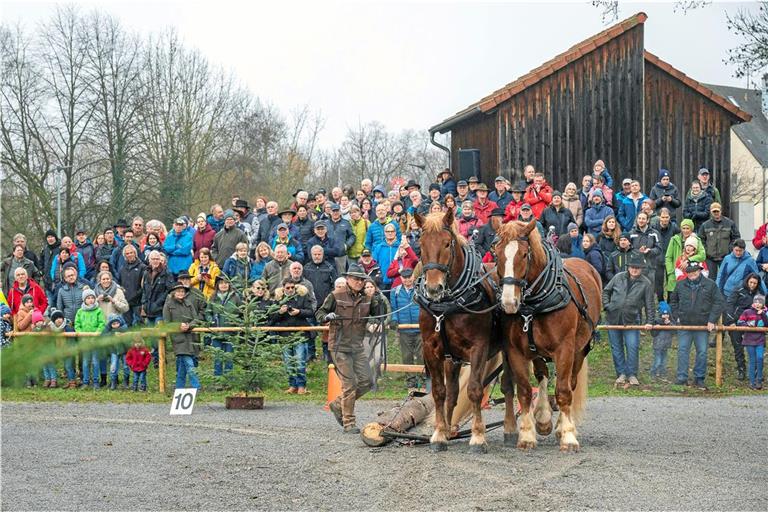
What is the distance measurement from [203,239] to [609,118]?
11.1 metres

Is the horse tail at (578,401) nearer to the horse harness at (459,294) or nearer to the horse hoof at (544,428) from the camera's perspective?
the horse hoof at (544,428)

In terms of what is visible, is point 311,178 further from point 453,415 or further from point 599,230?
point 453,415

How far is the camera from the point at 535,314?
916 centimetres

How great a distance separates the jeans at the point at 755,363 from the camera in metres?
15.4

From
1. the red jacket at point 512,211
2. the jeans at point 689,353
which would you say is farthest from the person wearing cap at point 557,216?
the jeans at point 689,353

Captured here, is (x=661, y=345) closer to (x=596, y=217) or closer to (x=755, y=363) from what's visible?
(x=755, y=363)

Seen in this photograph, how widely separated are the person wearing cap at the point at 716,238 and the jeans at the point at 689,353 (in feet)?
7.17

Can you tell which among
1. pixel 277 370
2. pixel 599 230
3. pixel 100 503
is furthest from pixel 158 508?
pixel 599 230

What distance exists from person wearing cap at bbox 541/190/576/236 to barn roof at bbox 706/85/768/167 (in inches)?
1487

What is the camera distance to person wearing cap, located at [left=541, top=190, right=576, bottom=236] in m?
17.0

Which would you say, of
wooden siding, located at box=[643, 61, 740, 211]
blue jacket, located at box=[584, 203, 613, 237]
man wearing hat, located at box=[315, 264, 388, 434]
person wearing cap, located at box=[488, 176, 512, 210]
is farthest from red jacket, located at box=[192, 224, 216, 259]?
wooden siding, located at box=[643, 61, 740, 211]

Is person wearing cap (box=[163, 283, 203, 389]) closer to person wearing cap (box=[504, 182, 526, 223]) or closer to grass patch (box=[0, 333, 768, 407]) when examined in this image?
grass patch (box=[0, 333, 768, 407])

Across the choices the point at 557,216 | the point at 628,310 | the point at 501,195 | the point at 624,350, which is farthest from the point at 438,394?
the point at 501,195

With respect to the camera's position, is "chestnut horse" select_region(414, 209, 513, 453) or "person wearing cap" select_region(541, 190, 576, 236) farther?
"person wearing cap" select_region(541, 190, 576, 236)
